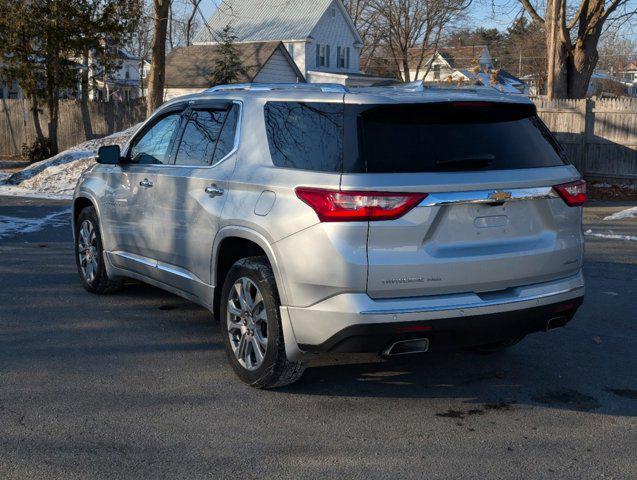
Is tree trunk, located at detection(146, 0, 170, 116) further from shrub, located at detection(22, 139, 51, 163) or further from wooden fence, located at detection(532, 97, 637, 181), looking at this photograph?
wooden fence, located at detection(532, 97, 637, 181)

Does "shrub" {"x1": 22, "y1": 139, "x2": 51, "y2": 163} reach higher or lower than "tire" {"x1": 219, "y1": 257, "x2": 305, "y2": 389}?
lower

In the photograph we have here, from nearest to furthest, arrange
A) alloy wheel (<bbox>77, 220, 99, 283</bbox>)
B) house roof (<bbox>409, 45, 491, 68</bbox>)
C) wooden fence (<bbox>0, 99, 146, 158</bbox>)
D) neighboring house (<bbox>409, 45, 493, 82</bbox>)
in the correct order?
alloy wheel (<bbox>77, 220, 99, 283</bbox>)
wooden fence (<bbox>0, 99, 146, 158</bbox>)
neighboring house (<bbox>409, 45, 493, 82</bbox>)
house roof (<bbox>409, 45, 491, 68</bbox>)

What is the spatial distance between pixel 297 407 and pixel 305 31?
46924 millimetres

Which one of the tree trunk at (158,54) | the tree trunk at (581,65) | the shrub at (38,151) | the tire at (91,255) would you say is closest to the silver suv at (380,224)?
the tire at (91,255)

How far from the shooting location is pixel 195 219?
227 inches

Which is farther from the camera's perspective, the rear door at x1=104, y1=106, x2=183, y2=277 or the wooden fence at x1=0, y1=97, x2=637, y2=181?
the wooden fence at x1=0, y1=97, x2=637, y2=181

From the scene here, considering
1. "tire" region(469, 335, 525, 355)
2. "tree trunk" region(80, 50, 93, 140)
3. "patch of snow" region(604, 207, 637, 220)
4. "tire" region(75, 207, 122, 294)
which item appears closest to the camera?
"tire" region(469, 335, 525, 355)

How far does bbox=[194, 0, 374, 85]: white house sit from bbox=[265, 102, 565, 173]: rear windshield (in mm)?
43846

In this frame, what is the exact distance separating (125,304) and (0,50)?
71.3 ft

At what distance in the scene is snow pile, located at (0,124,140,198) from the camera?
61.0ft

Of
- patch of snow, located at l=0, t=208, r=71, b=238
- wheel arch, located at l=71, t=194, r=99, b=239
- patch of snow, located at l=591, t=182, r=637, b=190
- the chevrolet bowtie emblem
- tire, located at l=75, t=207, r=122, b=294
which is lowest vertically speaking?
patch of snow, located at l=591, t=182, r=637, b=190

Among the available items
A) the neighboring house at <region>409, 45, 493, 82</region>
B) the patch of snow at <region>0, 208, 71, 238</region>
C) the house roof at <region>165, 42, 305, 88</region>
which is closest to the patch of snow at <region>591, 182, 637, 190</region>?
the patch of snow at <region>0, 208, 71, 238</region>

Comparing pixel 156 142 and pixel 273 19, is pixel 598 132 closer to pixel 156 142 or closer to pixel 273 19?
pixel 156 142

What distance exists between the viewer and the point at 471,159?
15.4 feet
